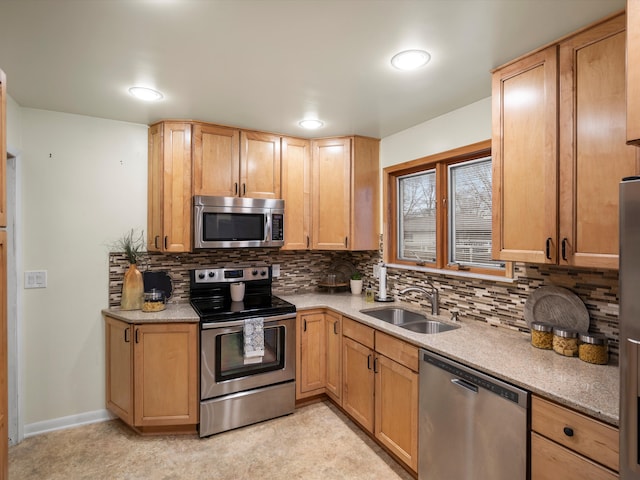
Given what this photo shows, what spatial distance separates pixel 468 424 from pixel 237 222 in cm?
216

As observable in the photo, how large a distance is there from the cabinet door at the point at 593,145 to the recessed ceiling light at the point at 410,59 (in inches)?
24.0

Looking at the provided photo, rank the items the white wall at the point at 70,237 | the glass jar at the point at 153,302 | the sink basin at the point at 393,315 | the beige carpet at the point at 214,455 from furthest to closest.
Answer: the sink basin at the point at 393,315, the glass jar at the point at 153,302, the white wall at the point at 70,237, the beige carpet at the point at 214,455

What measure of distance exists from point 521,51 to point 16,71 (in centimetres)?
273

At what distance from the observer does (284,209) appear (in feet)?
10.4

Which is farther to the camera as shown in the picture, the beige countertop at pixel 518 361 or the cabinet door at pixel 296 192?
the cabinet door at pixel 296 192

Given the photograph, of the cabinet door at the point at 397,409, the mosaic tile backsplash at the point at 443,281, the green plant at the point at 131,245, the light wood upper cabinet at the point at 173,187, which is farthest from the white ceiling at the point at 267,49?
the cabinet door at the point at 397,409

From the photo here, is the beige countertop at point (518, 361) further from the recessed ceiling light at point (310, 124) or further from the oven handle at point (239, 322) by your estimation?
the recessed ceiling light at point (310, 124)

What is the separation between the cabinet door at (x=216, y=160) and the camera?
110 inches

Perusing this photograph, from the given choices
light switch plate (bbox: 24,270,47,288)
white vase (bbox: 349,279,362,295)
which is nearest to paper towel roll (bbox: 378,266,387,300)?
white vase (bbox: 349,279,362,295)

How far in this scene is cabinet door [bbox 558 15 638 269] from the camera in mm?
1390

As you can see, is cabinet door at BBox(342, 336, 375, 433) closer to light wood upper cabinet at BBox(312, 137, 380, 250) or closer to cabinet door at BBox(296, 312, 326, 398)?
cabinet door at BBox(296, 312, 326, 398)

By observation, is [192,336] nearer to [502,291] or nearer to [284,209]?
[284,209]

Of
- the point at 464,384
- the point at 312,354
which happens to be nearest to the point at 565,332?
the point at 464,384

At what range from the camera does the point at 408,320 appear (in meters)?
2.78
